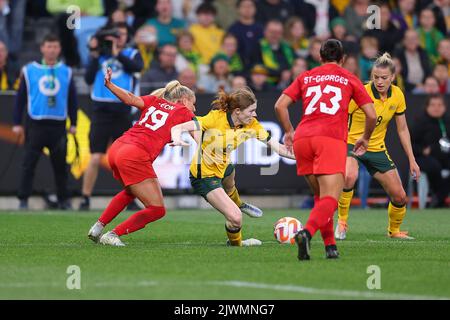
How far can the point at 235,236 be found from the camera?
41.1 ft

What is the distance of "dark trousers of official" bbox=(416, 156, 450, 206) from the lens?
20688 millimetres

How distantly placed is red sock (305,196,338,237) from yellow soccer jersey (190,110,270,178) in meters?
2.11

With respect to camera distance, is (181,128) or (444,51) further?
(444,51)

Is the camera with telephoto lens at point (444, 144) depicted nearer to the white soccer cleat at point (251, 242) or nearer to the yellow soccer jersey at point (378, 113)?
the yellow soccer jersey at point (378, 113)

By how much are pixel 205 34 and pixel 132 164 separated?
1065 cm

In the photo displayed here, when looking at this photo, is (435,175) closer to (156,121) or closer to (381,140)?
(381,140)

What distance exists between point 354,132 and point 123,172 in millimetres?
3215

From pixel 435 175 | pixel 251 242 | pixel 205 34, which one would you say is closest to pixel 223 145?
pixel 251 242

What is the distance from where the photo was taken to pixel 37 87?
1905cm

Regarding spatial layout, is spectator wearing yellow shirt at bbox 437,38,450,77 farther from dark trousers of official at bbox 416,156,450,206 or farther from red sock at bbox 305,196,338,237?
red sock at bbox 305,196,338,237

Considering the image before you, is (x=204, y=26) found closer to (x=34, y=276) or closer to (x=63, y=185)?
(x=63, y=185)

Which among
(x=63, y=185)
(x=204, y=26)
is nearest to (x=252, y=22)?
(x=204, y=26)

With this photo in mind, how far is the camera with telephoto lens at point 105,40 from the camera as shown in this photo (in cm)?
1869
